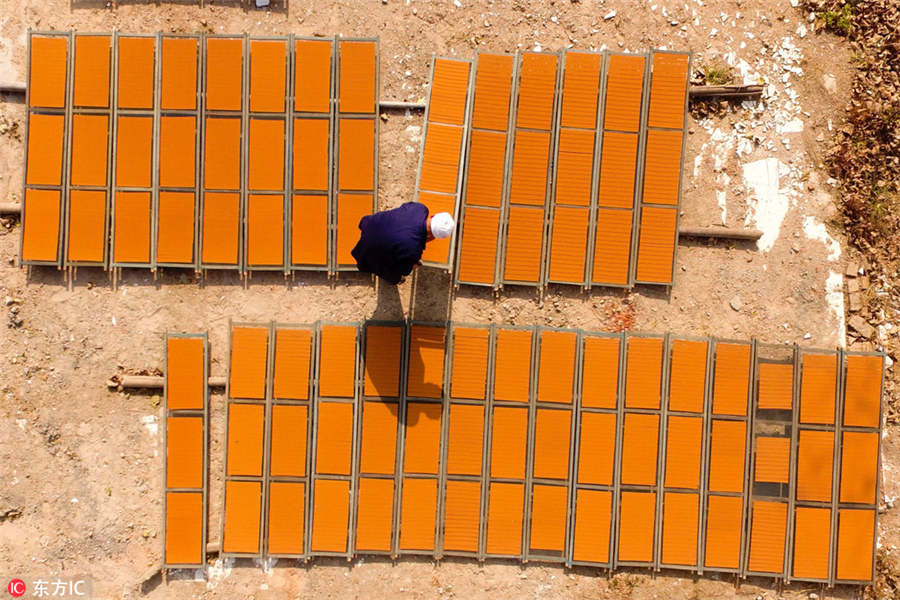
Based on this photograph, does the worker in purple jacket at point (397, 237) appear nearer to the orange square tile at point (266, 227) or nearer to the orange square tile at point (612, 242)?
the orange square tile at point (266, 227)

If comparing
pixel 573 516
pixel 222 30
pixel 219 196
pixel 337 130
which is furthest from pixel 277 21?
pixel 573 516

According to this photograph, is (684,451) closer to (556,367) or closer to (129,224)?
(556,367)

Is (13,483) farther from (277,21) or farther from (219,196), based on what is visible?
(277,21)

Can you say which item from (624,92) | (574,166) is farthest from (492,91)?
(624,92)

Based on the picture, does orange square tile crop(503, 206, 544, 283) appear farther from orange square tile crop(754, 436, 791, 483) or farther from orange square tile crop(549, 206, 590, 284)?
orange square tile crop(754, 436, 791, 483)

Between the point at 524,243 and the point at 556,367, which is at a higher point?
the point at 524,243

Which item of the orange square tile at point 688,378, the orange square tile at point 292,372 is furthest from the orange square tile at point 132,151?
the orange square tile at point 688,378
